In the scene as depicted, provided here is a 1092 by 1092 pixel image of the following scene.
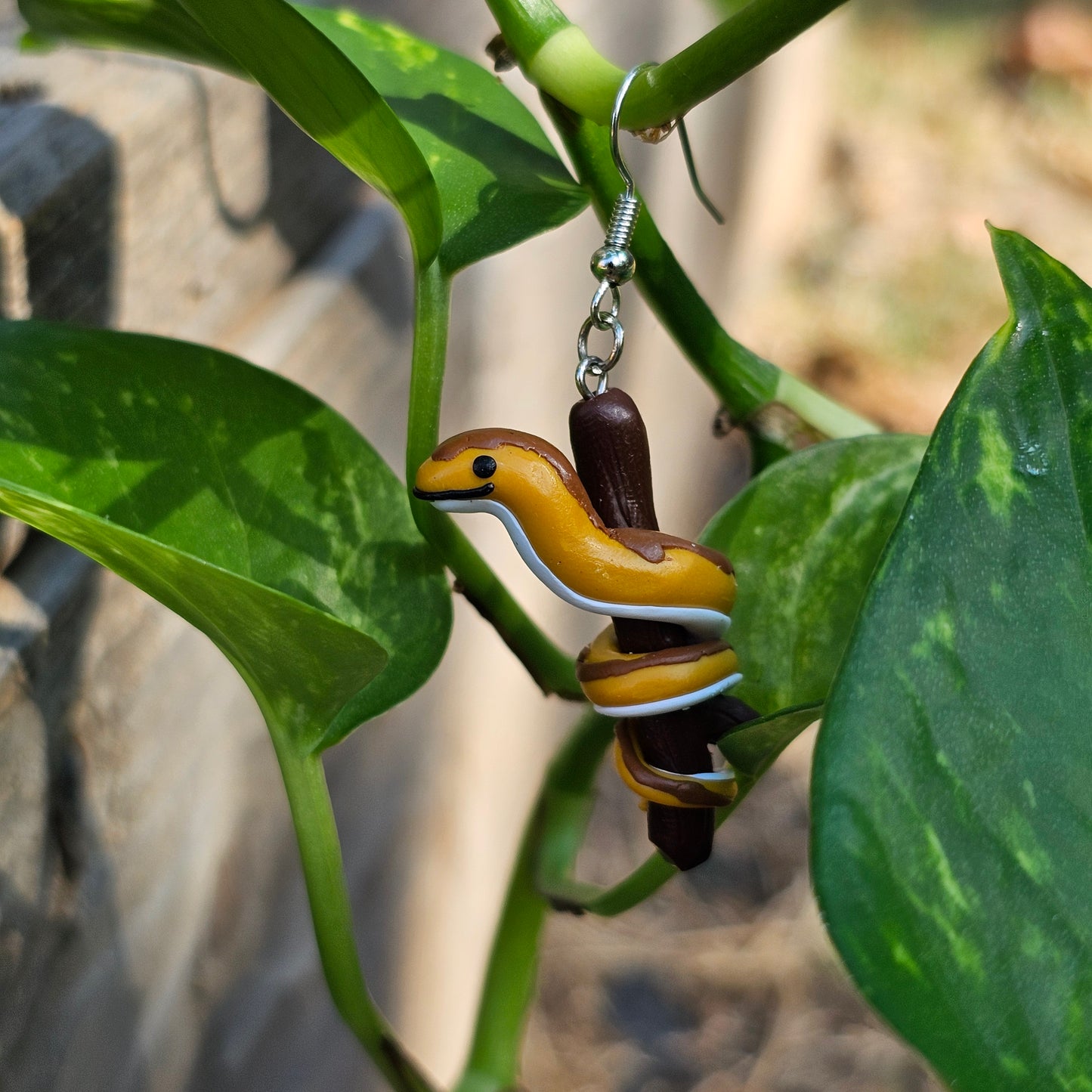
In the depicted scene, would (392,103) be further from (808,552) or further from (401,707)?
(401,707)

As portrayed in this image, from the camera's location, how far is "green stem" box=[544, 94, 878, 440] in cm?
36

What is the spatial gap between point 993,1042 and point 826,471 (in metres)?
0.21

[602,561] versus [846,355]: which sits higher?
[602,561]

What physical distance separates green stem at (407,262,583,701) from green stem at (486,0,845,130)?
67 millimetres

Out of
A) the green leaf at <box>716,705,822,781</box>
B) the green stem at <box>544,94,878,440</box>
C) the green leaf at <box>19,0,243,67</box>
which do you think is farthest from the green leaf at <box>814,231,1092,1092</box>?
the green leaf at <box>19,0,243,67</box>

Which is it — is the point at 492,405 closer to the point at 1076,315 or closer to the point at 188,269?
the point at 188,269

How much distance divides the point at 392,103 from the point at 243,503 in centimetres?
14

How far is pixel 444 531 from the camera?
1.15 feet

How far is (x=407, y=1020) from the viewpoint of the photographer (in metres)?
0.86

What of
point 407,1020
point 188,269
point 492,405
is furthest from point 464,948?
point 188,269

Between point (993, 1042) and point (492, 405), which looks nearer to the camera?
point (993, 1042)

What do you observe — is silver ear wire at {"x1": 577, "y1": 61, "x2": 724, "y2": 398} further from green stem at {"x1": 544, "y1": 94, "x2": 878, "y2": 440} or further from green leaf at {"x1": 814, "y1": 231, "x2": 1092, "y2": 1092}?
green leaf at {"x1": 814, "y1": 231, "x2": 1092, "y2": 1092}

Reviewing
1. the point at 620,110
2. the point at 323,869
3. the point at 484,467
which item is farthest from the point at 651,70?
the point at 323,869

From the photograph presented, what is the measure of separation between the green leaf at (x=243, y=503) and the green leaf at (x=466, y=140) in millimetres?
87
